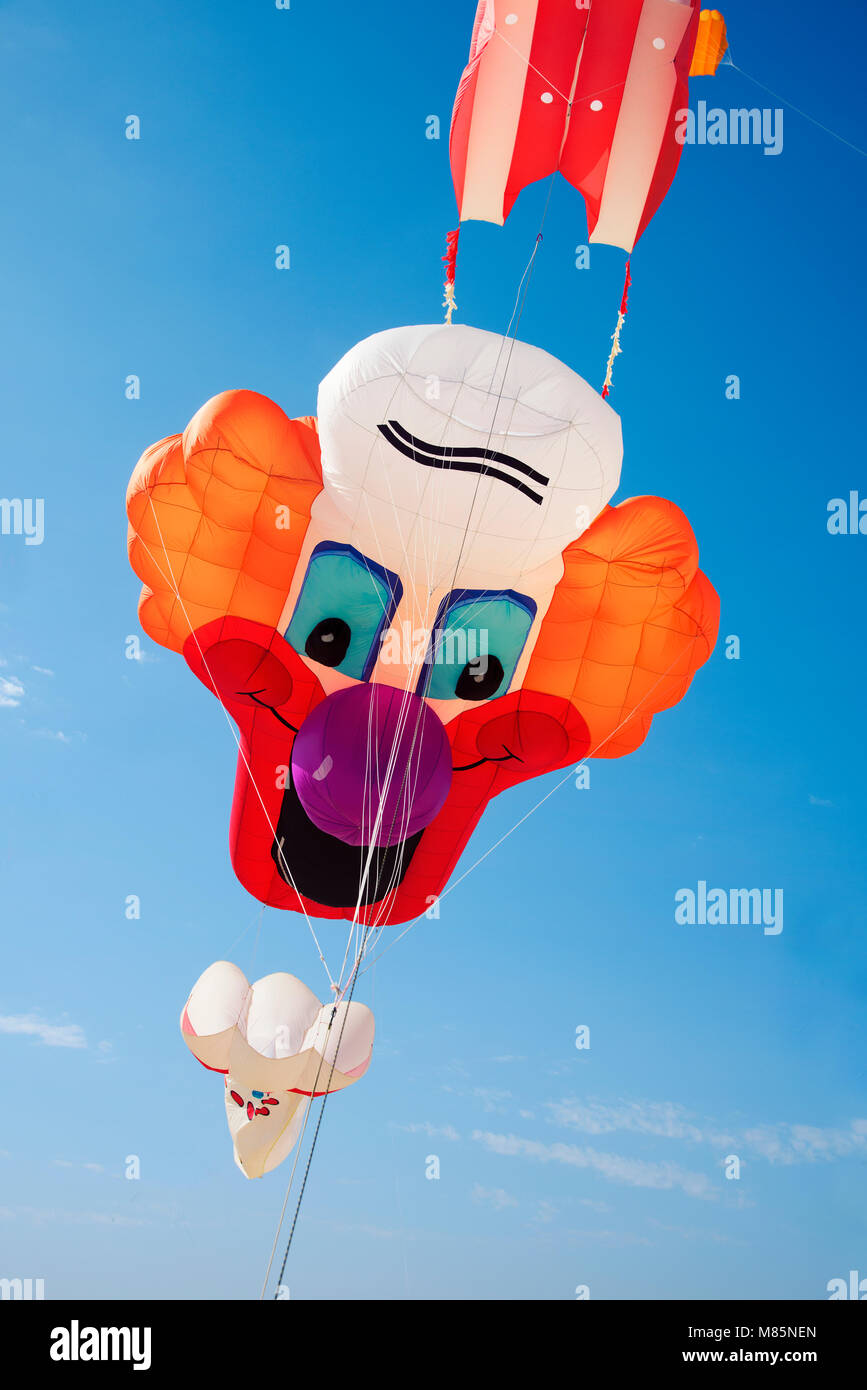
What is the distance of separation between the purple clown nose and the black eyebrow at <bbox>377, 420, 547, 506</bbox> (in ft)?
5.48

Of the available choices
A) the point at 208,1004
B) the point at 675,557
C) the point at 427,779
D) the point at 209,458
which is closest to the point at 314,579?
the point at 209,458

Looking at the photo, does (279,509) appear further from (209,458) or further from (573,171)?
(573,171)

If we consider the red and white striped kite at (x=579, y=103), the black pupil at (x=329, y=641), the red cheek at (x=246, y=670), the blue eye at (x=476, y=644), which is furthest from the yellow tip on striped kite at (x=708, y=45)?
the red cheek at (x=246, y=670)

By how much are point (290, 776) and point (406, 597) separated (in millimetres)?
1699

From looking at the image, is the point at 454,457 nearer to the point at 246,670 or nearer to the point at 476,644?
the point at 476,644

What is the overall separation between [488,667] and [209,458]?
253cm

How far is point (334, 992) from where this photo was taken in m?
7.62

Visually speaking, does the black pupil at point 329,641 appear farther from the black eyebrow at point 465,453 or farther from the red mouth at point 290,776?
the black eyebrow at point 465,453

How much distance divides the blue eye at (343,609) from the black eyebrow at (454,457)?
1.12 metres

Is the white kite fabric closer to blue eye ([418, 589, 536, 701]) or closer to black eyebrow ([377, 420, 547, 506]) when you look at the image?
blue eye ([418, 589, 536, 701])

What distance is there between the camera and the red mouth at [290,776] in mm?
7988

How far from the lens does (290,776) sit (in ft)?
26.8

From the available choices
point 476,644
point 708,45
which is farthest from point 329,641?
point 708,45

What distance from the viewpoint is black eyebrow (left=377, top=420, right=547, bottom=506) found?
6.66m
